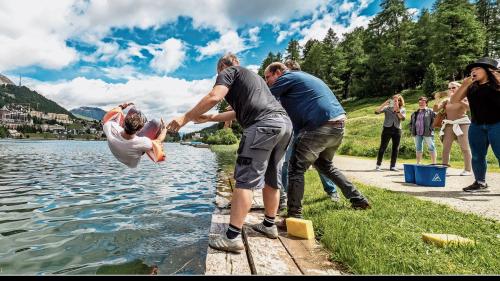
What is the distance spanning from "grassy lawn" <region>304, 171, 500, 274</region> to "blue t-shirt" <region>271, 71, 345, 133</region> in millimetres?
1498

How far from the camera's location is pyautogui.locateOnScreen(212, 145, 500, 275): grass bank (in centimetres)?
324

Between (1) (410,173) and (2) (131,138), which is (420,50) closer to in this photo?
(1) (410,173)

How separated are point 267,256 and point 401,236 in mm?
1672

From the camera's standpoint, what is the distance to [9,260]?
190 inches

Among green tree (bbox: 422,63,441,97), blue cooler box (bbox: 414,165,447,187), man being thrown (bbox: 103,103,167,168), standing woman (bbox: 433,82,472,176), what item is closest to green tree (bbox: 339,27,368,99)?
green tree (bbox: 422,63,441,97)

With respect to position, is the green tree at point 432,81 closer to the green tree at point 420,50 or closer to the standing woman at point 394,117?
the green tree at point 420,50

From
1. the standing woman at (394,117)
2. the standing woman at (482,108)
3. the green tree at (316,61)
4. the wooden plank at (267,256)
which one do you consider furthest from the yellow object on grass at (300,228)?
the green tree at (316,61)

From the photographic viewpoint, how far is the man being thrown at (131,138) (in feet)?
19.0

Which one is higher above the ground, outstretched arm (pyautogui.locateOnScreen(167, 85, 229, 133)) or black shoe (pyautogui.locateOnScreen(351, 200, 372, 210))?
outstretched arm (pyautogui.locateOnScreen(167, 85, 229, 133))

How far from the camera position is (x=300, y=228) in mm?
4516

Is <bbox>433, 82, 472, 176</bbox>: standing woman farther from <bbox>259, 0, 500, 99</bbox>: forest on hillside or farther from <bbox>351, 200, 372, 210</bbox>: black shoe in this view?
<bbox>259, 0, 500, 99</bbox>: forest on hillside

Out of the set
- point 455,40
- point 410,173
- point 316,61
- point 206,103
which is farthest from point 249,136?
point 316,61

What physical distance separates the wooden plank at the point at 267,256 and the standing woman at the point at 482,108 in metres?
5.35
